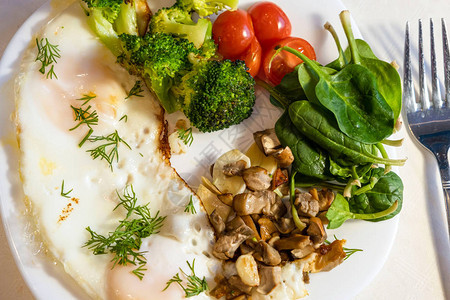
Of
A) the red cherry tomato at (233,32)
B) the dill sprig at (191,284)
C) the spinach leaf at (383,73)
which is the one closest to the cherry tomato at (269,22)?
the red cherry tomato at (233,32)

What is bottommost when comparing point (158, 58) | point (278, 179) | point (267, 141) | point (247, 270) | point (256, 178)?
point (247, 270)

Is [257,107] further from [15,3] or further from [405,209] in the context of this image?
[15,3]

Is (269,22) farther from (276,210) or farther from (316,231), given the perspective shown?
(316,231)

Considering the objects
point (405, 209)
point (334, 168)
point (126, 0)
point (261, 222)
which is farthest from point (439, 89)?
point (126, 0)

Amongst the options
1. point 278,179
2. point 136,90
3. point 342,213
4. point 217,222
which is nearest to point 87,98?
point 136,90

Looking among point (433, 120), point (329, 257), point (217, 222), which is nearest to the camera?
point (217, 222)

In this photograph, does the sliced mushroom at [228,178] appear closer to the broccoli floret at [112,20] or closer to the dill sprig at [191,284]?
the dill sprig at [191,284]

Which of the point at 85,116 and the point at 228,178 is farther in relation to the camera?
the point at 228,178
